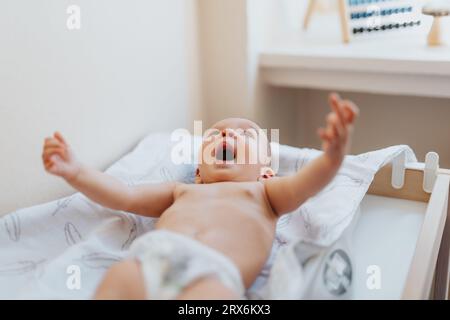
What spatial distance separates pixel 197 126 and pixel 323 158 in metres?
0.79

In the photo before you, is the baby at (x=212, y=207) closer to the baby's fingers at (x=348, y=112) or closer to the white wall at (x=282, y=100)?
the baby's fingers at (x=348, y=112)

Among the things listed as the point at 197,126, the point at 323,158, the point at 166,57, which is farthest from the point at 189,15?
the point at 323,158

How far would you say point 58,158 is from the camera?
0.86 metres

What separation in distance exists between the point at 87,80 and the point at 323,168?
1.86 feet

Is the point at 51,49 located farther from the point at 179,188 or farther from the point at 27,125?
the point at 179,188

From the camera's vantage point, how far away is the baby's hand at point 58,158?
33.3 inches

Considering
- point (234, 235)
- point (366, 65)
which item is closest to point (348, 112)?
point (234, 235)

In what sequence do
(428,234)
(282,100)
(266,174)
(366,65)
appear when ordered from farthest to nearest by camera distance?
1. (282,100)
2. (366,65)
3. (266,174)
4. (428,234)

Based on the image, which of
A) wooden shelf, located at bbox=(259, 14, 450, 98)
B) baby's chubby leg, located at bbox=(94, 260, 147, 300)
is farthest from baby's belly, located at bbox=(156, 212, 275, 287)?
wooden shelf, located at bbox=(259, 14, 450, 98)

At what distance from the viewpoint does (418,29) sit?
1604mm

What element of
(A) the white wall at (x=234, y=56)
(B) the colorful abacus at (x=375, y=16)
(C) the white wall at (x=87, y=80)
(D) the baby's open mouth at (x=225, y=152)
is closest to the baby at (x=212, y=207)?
(D) the baby's open mouth at (x=225, y=152)

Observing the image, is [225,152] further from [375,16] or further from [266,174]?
[375,16]

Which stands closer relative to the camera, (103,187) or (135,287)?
(135,287)

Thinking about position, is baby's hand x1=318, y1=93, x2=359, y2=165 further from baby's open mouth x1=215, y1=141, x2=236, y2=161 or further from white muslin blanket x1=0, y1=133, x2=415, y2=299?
baby's open mouth x1=215, y1=141, x2=236, y2=161
